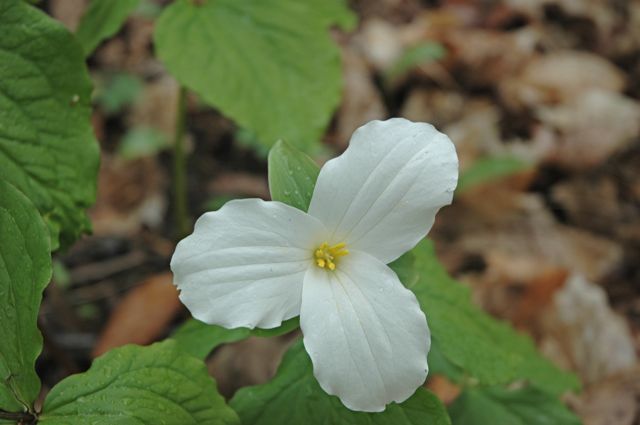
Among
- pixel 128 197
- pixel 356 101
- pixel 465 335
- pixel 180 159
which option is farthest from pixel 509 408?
pixel 356 101

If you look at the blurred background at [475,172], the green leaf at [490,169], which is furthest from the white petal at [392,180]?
the green leaf at [490,169]

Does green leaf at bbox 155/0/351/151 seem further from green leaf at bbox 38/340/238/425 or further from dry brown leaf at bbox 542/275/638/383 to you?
dry brown leaf at bbox 542/275/638/383

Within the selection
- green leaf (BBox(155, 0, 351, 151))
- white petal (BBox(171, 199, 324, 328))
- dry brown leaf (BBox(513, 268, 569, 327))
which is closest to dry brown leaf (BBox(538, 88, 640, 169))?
dry brown leaf (BBox(513, 268, 569, 327))

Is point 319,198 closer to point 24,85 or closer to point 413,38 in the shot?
point 24,85

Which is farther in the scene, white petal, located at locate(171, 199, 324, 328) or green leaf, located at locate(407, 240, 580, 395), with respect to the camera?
green leaf, located at locate(407, 240, 580, 395)

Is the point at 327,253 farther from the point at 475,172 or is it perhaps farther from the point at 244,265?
the point at 475,172

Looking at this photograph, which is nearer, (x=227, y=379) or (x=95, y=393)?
(x=95, y=393)

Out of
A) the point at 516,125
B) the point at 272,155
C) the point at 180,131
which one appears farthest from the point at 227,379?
the point at 516,125
